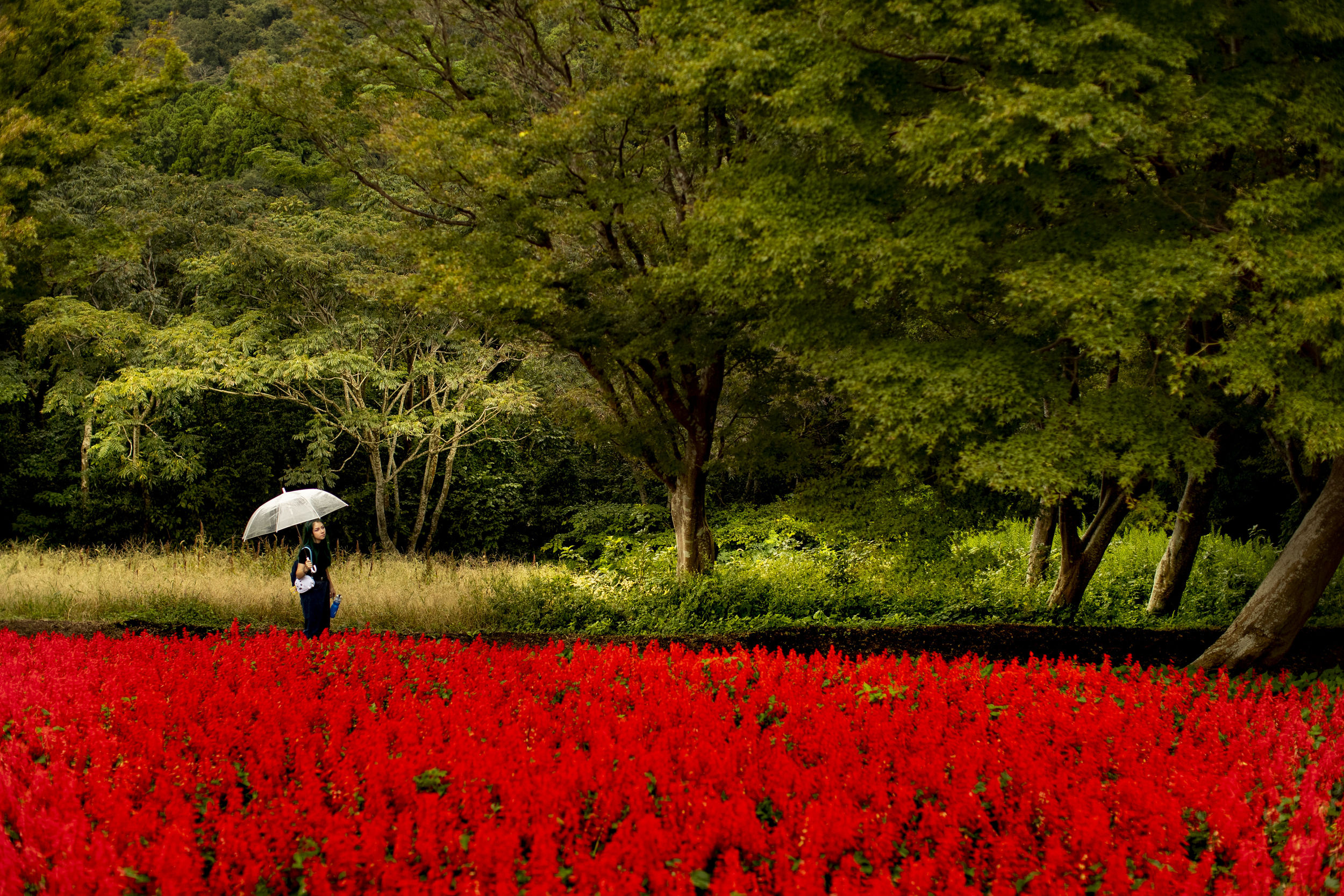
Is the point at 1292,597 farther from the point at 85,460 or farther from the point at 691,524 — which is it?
the point at 85,460

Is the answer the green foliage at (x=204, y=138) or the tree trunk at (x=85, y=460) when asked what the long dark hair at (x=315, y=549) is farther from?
the green foliage at (x=204, y=138)

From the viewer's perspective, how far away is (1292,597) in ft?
26.4

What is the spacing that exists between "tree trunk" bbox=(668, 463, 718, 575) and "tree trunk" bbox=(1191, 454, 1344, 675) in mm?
6797

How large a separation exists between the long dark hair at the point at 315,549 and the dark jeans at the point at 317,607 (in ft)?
0.54

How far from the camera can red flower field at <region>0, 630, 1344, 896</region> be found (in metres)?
3.03

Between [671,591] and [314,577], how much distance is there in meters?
5.17

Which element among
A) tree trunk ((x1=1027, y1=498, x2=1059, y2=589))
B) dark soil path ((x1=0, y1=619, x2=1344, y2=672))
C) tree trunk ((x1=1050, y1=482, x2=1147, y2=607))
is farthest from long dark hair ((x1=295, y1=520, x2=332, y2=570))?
tree trunk ((x1=1027, y1=498, x2=1059, y2=589))

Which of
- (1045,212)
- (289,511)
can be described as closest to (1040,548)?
(1045,212)

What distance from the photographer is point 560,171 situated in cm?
1082

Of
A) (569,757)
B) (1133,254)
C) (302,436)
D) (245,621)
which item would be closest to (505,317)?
(245,621)

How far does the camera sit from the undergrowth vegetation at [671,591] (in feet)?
35.3

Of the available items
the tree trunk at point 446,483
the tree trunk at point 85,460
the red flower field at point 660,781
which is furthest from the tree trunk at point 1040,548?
the tree trunk at point 85,460

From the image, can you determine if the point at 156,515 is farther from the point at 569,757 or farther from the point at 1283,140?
the point at 1283,140

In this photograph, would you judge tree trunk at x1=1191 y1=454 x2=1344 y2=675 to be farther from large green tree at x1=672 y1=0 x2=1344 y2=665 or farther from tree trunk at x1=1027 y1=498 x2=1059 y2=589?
tree trunk at x1=1027 y1=498 x2=1059 y2=589
